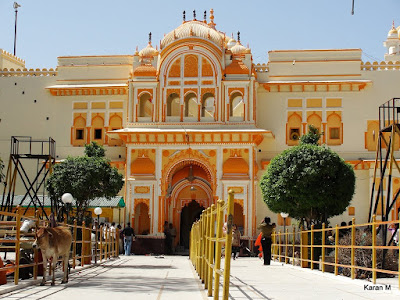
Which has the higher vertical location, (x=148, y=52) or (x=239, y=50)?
(x=239, y=50)

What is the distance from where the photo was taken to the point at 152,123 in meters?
32.9

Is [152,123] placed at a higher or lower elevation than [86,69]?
lower

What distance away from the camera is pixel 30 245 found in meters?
14.1

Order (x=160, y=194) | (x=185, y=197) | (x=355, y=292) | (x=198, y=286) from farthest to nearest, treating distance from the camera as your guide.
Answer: (x=185, y=197), (x=160, y=194), (x=198, y=286), (x=355, y=292)

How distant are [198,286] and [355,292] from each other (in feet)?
10.7

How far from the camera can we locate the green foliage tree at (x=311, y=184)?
2433cm

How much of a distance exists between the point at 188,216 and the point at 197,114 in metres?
5.75

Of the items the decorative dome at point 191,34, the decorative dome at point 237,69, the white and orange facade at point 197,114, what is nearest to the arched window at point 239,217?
the white and orange facade at point 197,114

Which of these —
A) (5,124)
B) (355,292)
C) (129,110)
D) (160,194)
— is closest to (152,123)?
(129,110)

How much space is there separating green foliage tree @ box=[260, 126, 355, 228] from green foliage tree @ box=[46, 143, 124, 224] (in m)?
6.80

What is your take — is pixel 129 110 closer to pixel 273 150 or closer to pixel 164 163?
pixel 164 163

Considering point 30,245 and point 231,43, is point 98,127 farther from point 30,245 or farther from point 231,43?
point 30,245

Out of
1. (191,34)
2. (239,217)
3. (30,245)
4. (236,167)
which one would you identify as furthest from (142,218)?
(30,245)

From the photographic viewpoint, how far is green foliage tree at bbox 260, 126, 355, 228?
2433 cm
